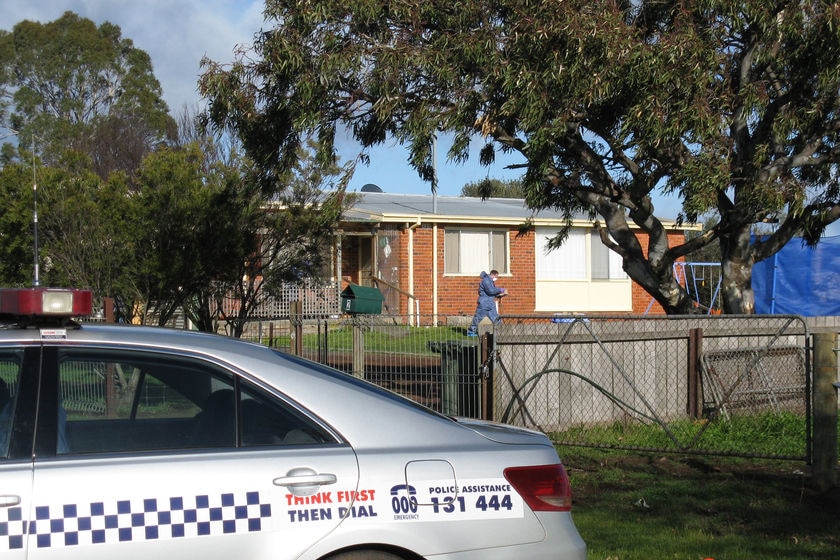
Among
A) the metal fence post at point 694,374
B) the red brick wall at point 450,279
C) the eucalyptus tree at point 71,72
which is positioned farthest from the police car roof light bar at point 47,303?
the eucalyptus tree at point 71,72

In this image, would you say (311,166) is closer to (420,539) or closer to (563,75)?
(563,75)

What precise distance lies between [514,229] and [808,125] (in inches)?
572

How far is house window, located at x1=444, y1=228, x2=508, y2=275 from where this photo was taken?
24.5 metres

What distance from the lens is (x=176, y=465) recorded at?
346cm

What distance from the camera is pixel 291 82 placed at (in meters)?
10.9

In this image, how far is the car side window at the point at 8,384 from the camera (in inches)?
136

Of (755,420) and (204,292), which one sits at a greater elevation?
(204,292)

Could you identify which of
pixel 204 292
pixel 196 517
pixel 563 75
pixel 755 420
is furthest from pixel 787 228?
pixel 196 517

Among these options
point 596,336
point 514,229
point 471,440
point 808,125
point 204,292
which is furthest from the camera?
point 514,229

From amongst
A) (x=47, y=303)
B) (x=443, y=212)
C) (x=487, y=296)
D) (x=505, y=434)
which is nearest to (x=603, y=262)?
(x=443, y=212)

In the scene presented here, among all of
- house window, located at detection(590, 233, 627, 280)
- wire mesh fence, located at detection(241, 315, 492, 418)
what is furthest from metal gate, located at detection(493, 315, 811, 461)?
house window, located at detection(590, 233, 627, 280)

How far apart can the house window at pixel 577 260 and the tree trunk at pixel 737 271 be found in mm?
13707

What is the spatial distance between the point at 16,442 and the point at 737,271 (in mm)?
9932

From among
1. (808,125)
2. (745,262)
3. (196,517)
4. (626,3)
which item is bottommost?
(196,517)
